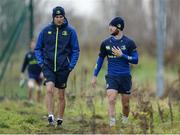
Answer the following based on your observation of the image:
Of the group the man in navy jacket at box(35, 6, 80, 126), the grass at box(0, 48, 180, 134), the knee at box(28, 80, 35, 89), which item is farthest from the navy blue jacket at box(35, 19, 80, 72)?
the knee at box(28, 80, 35, 89)

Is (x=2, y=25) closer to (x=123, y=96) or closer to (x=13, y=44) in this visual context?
(x=13, y=44)

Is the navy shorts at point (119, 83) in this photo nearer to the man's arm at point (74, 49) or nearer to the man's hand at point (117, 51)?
the man's hand at point (117, 51)

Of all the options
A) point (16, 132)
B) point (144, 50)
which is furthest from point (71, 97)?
point (144, 50)

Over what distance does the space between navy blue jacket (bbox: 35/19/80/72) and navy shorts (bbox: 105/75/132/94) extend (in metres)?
0.74

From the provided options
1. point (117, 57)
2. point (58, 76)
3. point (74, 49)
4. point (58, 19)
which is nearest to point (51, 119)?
point (58, 76)

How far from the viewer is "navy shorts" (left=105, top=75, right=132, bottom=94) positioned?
1289 centimetres

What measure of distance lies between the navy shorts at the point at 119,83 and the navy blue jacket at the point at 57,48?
74cm

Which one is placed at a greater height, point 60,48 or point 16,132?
point 60,48

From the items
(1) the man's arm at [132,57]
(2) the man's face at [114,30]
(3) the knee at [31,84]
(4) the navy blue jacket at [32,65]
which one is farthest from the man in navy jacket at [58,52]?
(4) the navy blue jacket at [32,65]

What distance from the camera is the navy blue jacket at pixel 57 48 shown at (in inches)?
516

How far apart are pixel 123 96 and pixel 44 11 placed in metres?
27.1

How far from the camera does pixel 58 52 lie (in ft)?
→ 42.9

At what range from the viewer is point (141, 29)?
62656 millimetres

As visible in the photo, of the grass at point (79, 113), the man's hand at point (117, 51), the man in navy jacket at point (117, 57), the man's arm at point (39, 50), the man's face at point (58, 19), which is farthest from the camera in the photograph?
the man's arm at point (39, 50)
